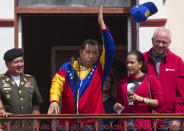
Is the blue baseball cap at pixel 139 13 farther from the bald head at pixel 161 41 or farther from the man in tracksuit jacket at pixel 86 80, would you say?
the man in tracksuit jacket at pixel 86 80

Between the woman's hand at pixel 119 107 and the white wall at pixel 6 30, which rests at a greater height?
the white wall at pixel 6 30

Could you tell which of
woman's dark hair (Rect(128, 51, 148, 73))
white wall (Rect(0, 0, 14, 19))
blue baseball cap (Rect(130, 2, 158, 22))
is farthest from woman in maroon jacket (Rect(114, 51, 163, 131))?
white wall (Rect(0, 0, 14, 19))

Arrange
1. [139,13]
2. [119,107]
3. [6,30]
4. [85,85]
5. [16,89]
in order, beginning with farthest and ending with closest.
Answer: [6,30], [139,13], [16,89], [85,85], [119,107]

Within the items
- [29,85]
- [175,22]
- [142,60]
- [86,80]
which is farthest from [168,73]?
[29,85]

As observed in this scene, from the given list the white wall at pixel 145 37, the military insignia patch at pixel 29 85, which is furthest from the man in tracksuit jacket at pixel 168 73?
the military insignia patch at pixel 29 85

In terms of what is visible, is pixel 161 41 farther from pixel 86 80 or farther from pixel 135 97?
pixel 86 80

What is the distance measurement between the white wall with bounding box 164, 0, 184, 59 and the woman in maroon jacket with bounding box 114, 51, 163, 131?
1.40 m

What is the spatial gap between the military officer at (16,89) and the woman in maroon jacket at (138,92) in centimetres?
110

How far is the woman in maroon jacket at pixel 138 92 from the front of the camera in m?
5.83

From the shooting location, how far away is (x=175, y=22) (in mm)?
7461

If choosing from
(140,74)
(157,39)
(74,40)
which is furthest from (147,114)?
(74,40)

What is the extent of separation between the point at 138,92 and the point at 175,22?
1918 millimetres

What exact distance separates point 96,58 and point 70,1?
167cm

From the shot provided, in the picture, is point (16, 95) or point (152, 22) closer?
point (16, 95)
